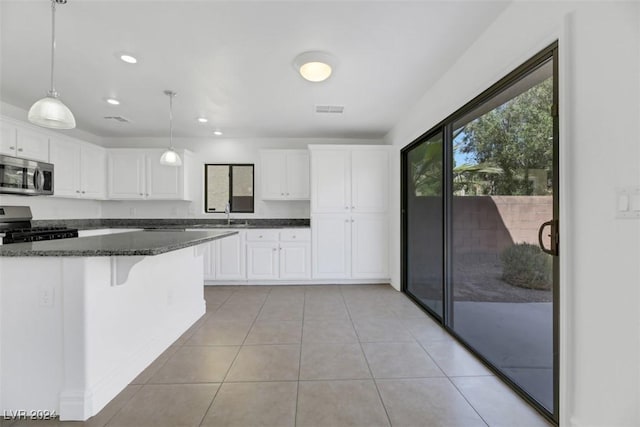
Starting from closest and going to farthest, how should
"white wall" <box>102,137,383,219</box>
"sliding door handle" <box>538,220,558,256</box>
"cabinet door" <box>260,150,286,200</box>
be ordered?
"sliding door handle" <box>538,220,558,256</box>, "cabinet door" <box>260,150,286,200</box>, "white wall" <box>102,137,383,219</box>

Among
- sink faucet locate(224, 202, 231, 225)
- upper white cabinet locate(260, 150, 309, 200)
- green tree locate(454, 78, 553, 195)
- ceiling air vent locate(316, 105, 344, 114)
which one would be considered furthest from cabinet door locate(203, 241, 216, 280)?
green tree locate(454, 78, 553, 195)

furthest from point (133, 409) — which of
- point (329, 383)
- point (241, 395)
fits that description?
point (329, 383)

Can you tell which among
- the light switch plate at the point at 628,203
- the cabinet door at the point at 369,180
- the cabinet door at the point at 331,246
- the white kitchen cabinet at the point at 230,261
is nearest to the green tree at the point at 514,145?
the light switch plate at the point at 628,203

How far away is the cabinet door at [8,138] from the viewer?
3.08m

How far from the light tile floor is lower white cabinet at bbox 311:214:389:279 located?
1.32 m

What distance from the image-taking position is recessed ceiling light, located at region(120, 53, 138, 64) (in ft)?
7.74

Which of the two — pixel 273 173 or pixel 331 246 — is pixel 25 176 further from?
pixel 331 246

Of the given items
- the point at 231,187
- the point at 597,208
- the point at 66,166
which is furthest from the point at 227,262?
the point at 597,208

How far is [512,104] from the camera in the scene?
6.36ft

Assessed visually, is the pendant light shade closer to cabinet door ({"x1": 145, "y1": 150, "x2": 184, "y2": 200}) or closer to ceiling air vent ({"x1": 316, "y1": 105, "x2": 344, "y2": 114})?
ceiling air vent ({"x1": 316, "y1": 105, "x2": 344, "y2": 114})

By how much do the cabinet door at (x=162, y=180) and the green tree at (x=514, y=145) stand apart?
13.8 feet

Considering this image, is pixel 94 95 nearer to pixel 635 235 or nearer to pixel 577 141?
pixel 577 141

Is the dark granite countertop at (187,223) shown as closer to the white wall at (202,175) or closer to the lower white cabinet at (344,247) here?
the white wall at (202,175)

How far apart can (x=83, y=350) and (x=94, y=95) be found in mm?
2876
